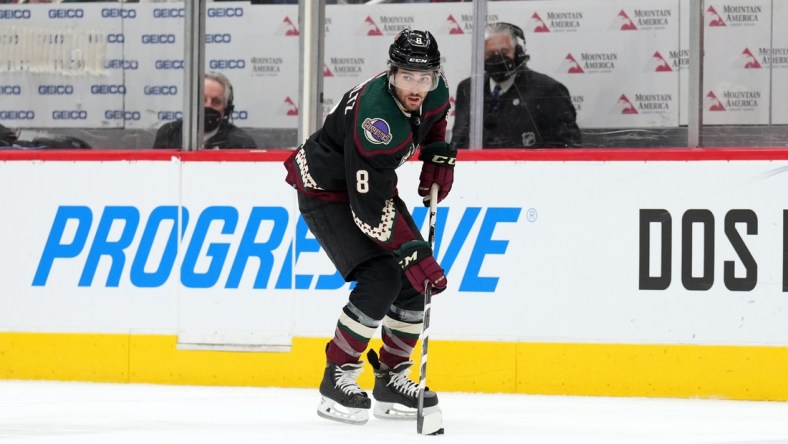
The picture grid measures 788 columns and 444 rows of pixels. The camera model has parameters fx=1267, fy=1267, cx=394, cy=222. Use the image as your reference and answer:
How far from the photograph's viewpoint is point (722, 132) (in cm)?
517

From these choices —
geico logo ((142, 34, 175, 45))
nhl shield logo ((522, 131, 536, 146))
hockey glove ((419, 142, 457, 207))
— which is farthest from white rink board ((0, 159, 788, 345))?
hockey glove ((419, 142, 457, 207))

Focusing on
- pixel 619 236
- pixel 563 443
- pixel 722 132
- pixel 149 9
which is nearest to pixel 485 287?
pixel 619 236

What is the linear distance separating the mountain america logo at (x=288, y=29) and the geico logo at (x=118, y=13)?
2.25 feet

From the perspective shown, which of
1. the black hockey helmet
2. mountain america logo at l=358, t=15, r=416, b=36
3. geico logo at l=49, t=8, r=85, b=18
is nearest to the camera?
the black hockey helmet

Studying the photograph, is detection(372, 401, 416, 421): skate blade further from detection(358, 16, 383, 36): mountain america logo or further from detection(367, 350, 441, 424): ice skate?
detection(358, 16, 383, 36): mountain america logo

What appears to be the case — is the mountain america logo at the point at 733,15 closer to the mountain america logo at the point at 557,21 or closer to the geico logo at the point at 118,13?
the mountain america logo at the point at 557,21

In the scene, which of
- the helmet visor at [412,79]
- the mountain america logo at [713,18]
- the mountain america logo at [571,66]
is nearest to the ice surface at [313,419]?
the helmet visor at [412,79]

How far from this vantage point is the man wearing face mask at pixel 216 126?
5.62 metres

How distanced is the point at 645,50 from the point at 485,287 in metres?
1.20

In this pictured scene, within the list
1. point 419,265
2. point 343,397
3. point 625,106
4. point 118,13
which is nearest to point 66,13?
point 118,13

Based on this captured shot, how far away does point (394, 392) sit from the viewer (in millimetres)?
4207

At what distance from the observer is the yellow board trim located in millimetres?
4945

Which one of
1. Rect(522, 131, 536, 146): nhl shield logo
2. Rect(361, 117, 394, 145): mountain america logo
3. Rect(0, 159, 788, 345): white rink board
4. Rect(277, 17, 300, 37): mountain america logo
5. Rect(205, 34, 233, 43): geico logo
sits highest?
Rect(277, 17, 300, 37): mountain america logo

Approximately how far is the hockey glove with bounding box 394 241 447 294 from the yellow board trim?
55.3 inches
